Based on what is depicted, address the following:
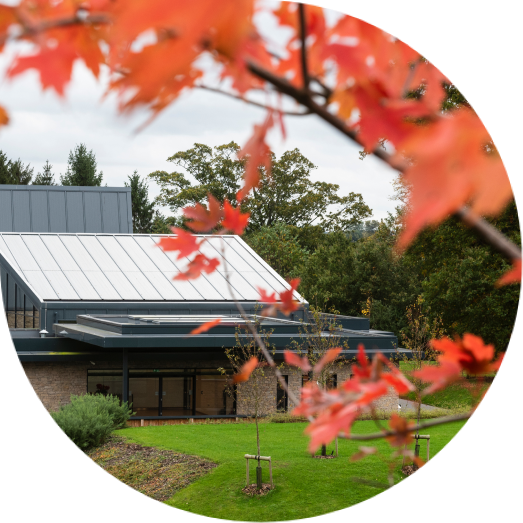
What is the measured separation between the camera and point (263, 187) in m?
5.32

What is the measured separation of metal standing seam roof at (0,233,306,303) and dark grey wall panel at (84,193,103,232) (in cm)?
80

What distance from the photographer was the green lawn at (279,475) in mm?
5297

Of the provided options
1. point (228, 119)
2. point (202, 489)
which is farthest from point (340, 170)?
point (202, 489)

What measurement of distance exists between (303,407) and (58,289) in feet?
51.6

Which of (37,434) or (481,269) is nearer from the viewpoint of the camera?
(37,434)

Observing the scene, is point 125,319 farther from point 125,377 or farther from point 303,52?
point 303,52

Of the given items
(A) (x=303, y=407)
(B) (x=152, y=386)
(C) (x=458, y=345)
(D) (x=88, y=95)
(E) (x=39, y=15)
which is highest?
(D) (x=88, y=95)

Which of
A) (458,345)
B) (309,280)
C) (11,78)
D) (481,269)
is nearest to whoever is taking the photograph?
(11,78)

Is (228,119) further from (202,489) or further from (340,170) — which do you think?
(202,489)

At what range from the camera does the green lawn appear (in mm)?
5297

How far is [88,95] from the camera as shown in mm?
2959

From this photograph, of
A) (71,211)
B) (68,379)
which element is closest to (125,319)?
(68,379)

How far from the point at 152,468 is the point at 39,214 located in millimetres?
12511

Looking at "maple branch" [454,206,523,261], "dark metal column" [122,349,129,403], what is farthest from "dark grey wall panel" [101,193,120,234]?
"maple branch" [454,206,523,261]
